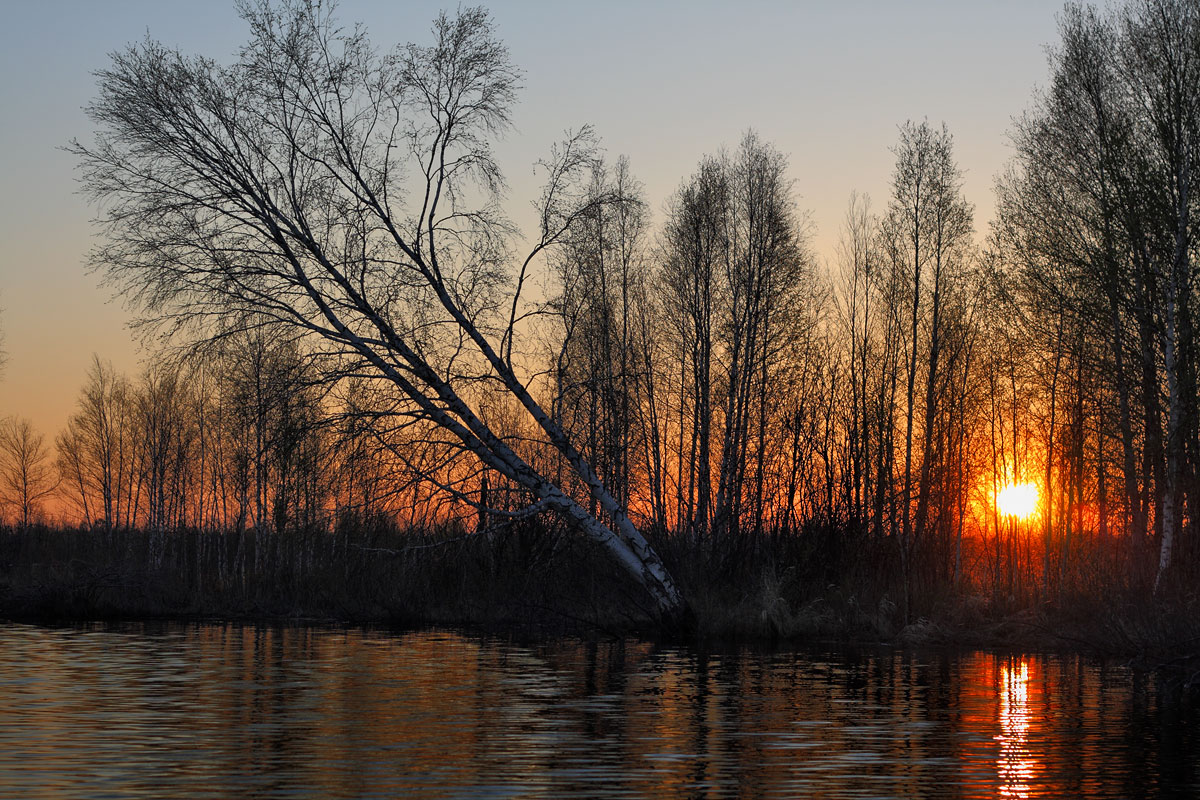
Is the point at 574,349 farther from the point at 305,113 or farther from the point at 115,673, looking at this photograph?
the point at 115,673

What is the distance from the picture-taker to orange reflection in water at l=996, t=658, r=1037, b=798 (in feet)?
38.9

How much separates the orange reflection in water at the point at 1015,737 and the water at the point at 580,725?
5 centimetres

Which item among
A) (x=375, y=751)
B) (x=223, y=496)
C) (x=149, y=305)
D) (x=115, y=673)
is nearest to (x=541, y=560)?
(x=149, y=305)

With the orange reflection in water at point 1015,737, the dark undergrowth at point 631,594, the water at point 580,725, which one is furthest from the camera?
the dark undergrowth at point 631,594

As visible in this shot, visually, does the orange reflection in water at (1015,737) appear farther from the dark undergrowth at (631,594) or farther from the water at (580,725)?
the dark undergrowth at (631,594)

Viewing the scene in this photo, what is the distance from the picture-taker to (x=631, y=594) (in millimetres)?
31594

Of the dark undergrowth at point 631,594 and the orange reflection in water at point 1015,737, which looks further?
the dark undergrowth at point 631,594

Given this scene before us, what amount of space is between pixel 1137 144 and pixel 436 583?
22.6 metres

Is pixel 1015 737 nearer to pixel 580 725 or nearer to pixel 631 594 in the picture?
pixel 580 725

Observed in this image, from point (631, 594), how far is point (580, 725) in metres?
16.0

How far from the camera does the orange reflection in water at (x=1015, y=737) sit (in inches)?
466

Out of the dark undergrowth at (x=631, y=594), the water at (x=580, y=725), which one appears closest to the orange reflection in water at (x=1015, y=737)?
the water at (x=580, y=725)

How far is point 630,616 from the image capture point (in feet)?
102

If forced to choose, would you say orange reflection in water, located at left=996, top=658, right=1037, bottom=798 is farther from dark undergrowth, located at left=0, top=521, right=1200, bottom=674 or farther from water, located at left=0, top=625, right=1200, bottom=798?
dark undergrowth, located at left=0, top=521, right=1200, bottom=674
